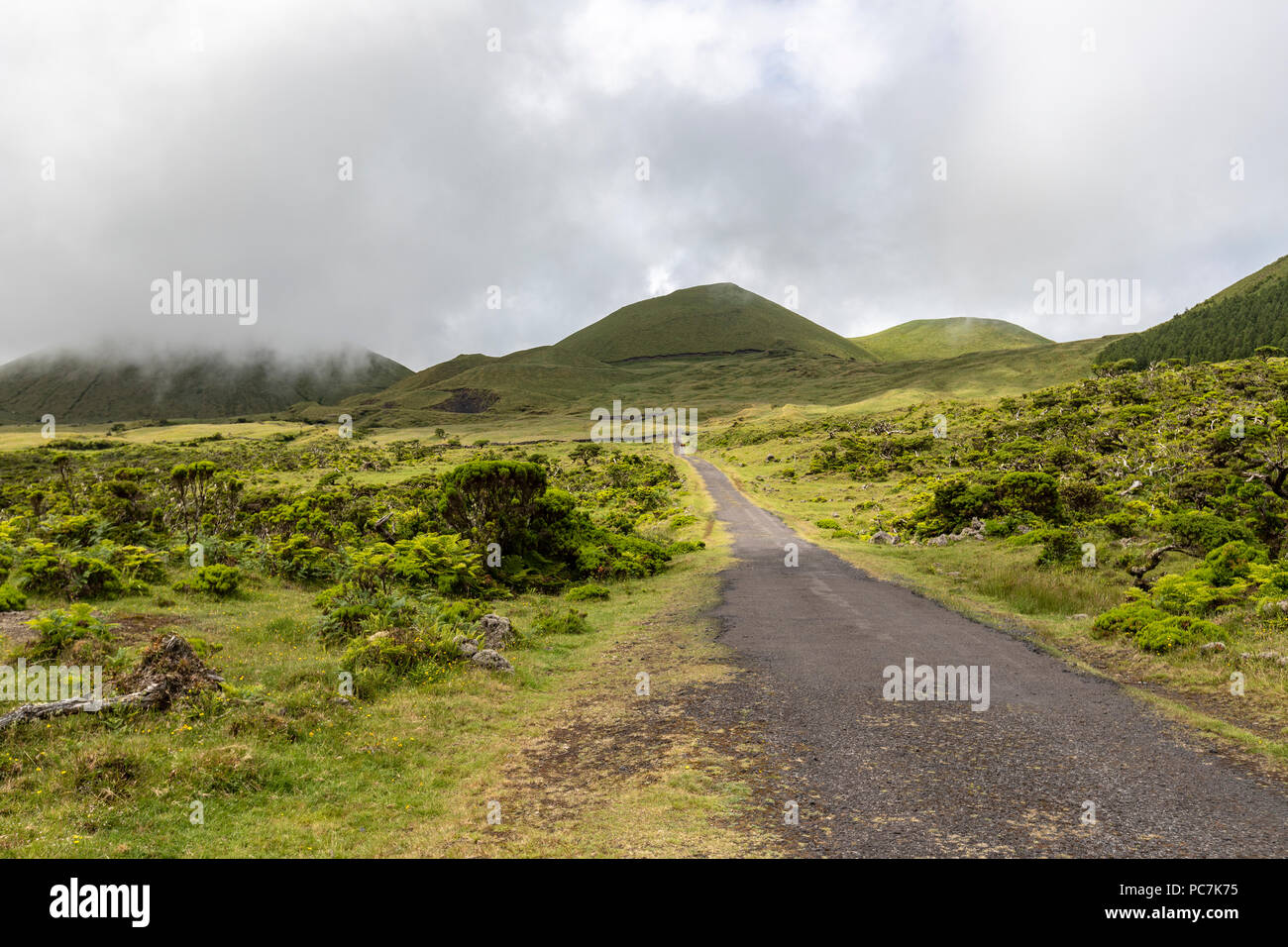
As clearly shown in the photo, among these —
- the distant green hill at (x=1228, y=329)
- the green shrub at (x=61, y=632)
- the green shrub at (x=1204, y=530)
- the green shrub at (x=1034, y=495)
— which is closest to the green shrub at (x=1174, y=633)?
the green shrub at (x=1204, y=530)

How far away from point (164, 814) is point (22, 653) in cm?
698

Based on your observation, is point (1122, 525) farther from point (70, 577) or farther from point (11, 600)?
point (70, 577)

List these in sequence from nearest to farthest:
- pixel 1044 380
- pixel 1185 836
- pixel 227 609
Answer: pixel 1185 836 < pixel 227 609 < pixel 1044 380

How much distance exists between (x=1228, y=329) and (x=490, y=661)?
142m

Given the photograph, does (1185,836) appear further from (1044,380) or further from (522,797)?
(1044,380)

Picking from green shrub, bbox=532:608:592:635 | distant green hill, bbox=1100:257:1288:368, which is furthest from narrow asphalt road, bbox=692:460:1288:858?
distant green hill, bbox=1100:257:1288:368

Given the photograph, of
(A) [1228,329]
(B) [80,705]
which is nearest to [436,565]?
(B) [80,705]

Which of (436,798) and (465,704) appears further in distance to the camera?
(465,704)

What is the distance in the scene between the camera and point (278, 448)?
97.1m

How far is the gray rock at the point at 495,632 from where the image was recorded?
14.8 meters

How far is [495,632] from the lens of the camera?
15.1 m

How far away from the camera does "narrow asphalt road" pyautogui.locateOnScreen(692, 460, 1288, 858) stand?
6.46 m
